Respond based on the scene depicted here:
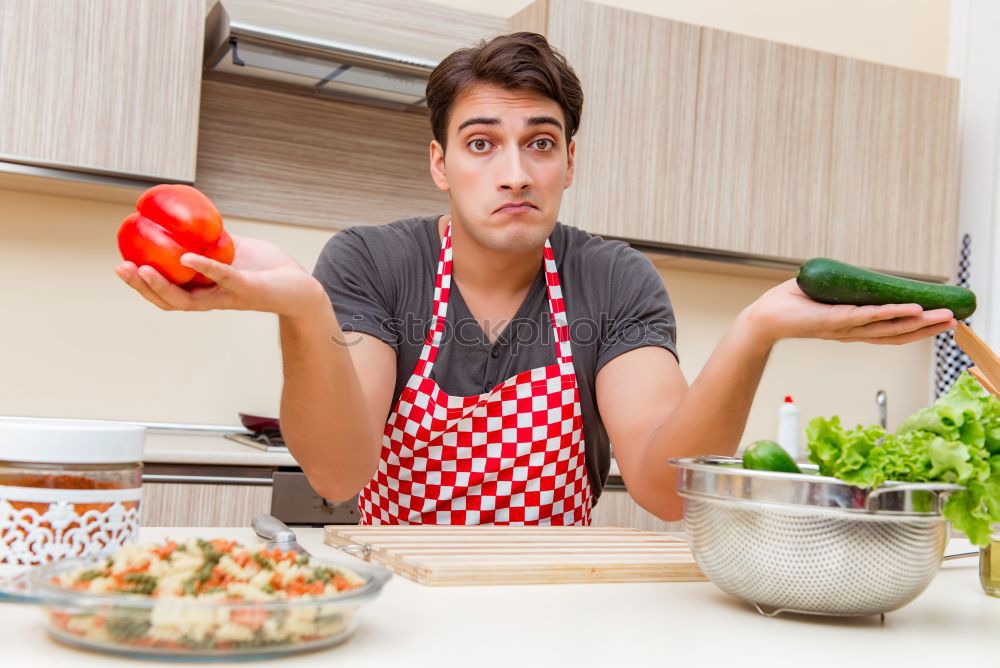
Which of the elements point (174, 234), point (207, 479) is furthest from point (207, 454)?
point (174, 234)

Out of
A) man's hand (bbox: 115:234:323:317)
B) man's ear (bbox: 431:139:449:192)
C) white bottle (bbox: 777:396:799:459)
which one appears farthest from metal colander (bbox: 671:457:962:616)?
white bottle (bbox: 777:396:799:459)

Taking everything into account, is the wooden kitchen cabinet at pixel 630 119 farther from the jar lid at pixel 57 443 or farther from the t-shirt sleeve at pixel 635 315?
the jar lid at pixel 57 443

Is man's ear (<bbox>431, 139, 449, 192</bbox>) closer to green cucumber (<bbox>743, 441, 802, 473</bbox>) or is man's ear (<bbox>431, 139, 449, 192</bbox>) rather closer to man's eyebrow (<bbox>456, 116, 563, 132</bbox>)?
man's eyebrow (<bbox>456, 116, 563, 132</bbox>)

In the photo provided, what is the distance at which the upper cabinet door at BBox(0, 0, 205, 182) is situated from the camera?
87.4 inches

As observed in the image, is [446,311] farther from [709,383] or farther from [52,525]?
[52,525]

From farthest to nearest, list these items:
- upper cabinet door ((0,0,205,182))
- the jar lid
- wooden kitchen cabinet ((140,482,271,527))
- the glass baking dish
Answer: upper cabinet door ((0,0,205,182))
wooden kitchen cabinet ((140,482,271,527))
the jar lid
the glass baking dish

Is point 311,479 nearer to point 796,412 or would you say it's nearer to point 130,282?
point 130,282

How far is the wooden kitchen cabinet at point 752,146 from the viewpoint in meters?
2.74

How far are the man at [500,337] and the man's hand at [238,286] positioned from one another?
356 mm

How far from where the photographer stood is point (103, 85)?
2.29m

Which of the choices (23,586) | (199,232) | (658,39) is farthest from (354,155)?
(23,586)

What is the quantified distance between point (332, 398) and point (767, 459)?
0.58 meters

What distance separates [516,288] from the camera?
1.66 meters

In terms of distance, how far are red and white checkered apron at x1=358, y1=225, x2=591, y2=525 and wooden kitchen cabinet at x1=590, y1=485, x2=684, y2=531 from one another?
0.93 meters
